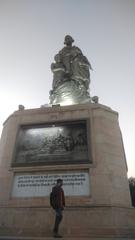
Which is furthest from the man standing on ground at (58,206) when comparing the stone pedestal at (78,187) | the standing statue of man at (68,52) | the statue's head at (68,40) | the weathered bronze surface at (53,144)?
the statue's head at (68,40)

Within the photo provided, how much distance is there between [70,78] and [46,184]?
24.4ft

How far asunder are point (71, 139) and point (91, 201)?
2.71m

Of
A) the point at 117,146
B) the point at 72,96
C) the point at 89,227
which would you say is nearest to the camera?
the point at 89,227

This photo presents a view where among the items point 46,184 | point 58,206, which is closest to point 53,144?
point 46,184

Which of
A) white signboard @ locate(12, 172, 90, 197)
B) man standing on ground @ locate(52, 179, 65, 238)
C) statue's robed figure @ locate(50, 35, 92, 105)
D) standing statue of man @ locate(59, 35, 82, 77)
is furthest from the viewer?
standing statue of man @ locate(59, 35, 82, 77)

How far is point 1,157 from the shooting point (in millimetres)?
10383

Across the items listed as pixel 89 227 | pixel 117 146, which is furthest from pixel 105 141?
pixel 89 227

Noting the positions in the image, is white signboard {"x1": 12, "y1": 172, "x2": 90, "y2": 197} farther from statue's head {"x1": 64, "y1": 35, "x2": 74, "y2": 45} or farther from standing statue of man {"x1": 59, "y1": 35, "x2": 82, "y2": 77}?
statue's head {"x1": 64, "y1": 35, "x2": 74, "y2": 45}

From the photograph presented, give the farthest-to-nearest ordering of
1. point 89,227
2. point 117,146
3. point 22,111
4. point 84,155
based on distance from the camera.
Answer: point 22,111, point 117,146, point 84,155, point 89,227

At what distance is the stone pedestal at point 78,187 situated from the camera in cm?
765

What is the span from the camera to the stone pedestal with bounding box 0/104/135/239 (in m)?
7.65

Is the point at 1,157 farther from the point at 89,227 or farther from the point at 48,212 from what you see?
the point at 89,227

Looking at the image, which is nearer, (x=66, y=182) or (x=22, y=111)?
(x=66, y=182)

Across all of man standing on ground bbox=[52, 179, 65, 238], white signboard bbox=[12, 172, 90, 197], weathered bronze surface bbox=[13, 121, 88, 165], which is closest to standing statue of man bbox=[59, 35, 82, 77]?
weathered bronze surface bbox=[13, 121, 88, 165]
